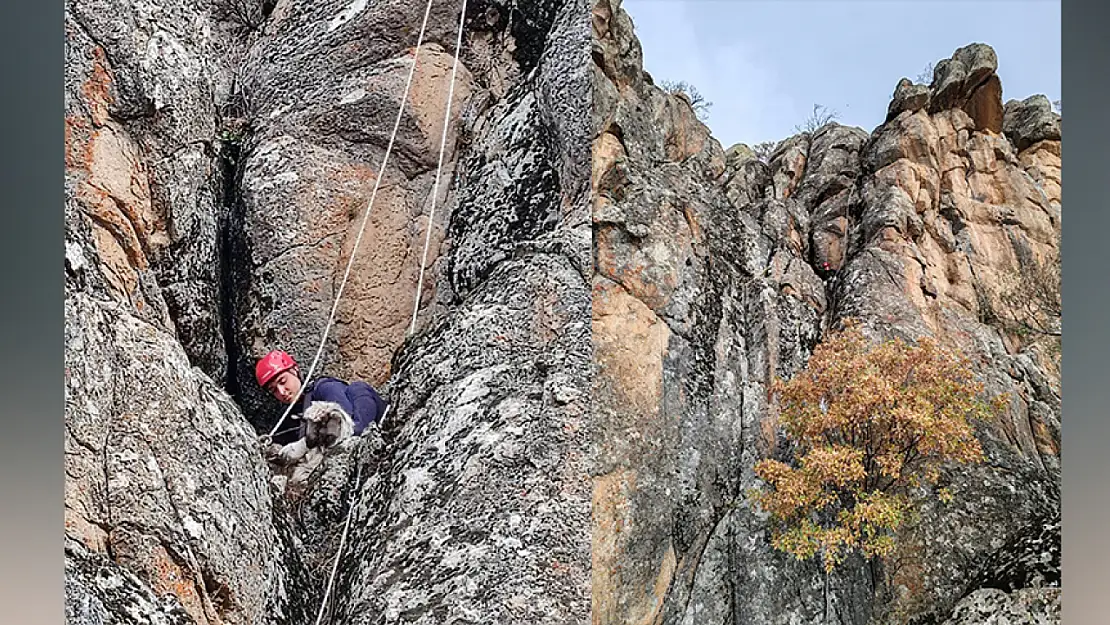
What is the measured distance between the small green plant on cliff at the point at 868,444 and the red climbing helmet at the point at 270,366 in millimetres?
1507

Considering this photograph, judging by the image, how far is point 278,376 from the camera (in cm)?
256

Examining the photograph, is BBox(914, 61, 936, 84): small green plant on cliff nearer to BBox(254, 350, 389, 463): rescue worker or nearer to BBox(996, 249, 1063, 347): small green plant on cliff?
BBox(996, 249, 1063, 347): small green plant on cliff

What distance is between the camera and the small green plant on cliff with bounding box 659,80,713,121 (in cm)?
279

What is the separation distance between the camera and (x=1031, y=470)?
2391 mm

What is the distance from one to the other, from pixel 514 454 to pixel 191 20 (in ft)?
5.44

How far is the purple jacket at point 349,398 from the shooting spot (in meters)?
2.58

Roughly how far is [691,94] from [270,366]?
160 cm

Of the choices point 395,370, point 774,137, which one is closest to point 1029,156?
point 774,137
